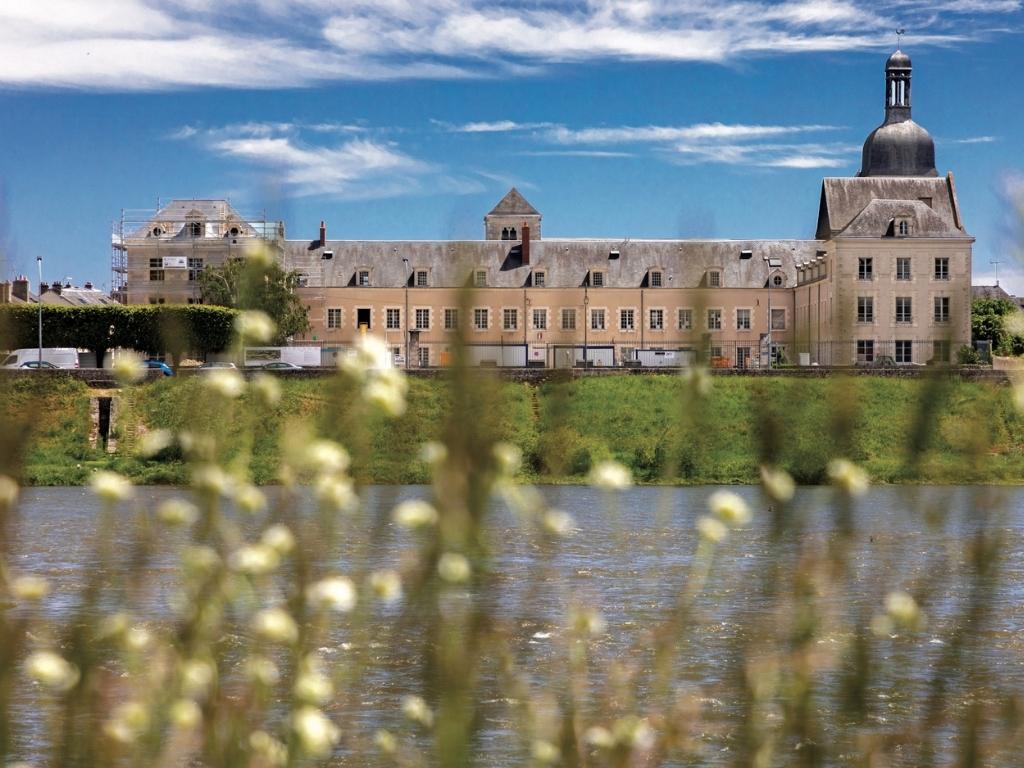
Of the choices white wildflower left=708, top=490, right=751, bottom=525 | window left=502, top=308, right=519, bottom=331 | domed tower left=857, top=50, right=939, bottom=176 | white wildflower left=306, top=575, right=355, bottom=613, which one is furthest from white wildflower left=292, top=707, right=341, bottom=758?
domed tower left=857, top=50, right=939, bottom=176

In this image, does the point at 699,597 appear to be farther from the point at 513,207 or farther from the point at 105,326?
the point at 513,207

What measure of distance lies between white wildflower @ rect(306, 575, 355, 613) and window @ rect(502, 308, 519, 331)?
7555 centimetres

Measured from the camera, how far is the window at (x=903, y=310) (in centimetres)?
7150

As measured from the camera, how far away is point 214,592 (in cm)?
312

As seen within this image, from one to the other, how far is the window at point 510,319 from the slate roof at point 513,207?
996 inches

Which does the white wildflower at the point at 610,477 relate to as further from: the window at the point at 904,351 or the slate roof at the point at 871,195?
the slate roof at the point at 871,195

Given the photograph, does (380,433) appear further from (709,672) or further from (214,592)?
(709,672)

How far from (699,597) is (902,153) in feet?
266

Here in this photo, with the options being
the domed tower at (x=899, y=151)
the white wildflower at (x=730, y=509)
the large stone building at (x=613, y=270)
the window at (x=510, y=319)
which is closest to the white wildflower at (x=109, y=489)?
the white wildflower at (x=730, y=509)

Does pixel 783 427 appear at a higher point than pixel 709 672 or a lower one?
higher

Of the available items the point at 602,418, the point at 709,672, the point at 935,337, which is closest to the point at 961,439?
the point at 935,337

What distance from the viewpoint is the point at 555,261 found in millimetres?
81125

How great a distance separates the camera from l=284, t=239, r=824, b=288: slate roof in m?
79.7

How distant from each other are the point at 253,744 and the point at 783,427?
57.2 inches
